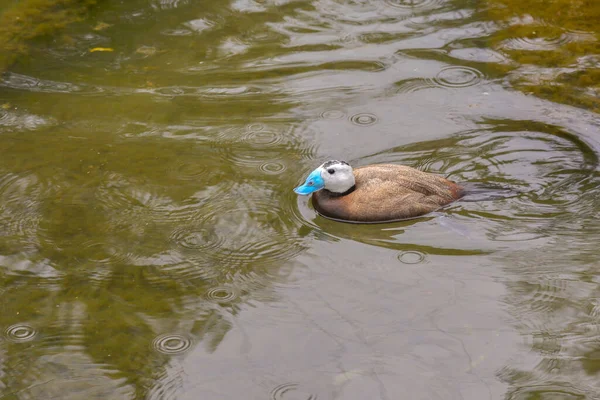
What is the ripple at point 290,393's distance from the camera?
4445 mm

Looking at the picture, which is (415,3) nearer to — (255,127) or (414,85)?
(414,85)

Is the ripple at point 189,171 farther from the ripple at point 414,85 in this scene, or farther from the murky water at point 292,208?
the ripple at point 414,85

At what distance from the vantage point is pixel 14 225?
598 cm

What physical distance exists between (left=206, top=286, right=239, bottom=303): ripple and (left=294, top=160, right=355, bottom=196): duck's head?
1.21 metres

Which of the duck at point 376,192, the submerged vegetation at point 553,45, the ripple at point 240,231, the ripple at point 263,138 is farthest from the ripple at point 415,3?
the ripple at point 240,231

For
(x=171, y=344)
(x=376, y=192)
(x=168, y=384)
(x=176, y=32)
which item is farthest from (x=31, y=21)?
(x=168, y=384)

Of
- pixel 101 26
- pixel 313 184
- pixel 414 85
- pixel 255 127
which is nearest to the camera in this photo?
pixel 313 184

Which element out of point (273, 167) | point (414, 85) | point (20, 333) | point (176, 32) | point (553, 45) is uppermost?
point (553, 45)

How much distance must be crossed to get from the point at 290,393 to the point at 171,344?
33.8 inches

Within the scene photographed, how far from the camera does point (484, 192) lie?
6.23 metres

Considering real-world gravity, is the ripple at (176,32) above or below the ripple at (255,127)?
above

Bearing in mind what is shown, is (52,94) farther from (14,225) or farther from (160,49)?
(14,225)

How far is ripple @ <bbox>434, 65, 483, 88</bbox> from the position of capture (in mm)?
7758

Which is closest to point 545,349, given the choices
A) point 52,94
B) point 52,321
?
point 52,321
